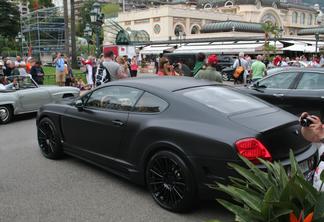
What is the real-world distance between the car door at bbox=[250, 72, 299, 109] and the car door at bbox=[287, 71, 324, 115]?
0.44 feet

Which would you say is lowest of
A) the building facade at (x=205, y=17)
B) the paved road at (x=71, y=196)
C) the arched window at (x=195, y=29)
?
the paved road at (x=71, y=196)

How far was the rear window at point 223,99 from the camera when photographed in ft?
15.4

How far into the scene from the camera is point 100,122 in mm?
5465

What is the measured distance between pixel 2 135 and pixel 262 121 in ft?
21.6

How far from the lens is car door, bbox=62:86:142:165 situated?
5234 millimetres

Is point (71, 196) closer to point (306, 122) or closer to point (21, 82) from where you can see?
point (306, 122)

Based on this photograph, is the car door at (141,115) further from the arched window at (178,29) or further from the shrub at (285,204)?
the arched window at (178,29)

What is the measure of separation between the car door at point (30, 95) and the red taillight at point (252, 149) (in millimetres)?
8159

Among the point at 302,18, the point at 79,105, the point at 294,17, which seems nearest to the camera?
the point at 79,105

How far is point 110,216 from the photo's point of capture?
4.41 m

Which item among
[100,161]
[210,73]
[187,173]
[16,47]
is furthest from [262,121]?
[16,47]

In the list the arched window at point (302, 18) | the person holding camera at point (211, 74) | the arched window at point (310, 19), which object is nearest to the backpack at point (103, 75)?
the person holding camera at point (211, 74)

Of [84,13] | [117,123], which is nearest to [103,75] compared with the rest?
[117,123]

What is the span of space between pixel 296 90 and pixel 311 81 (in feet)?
1.20
